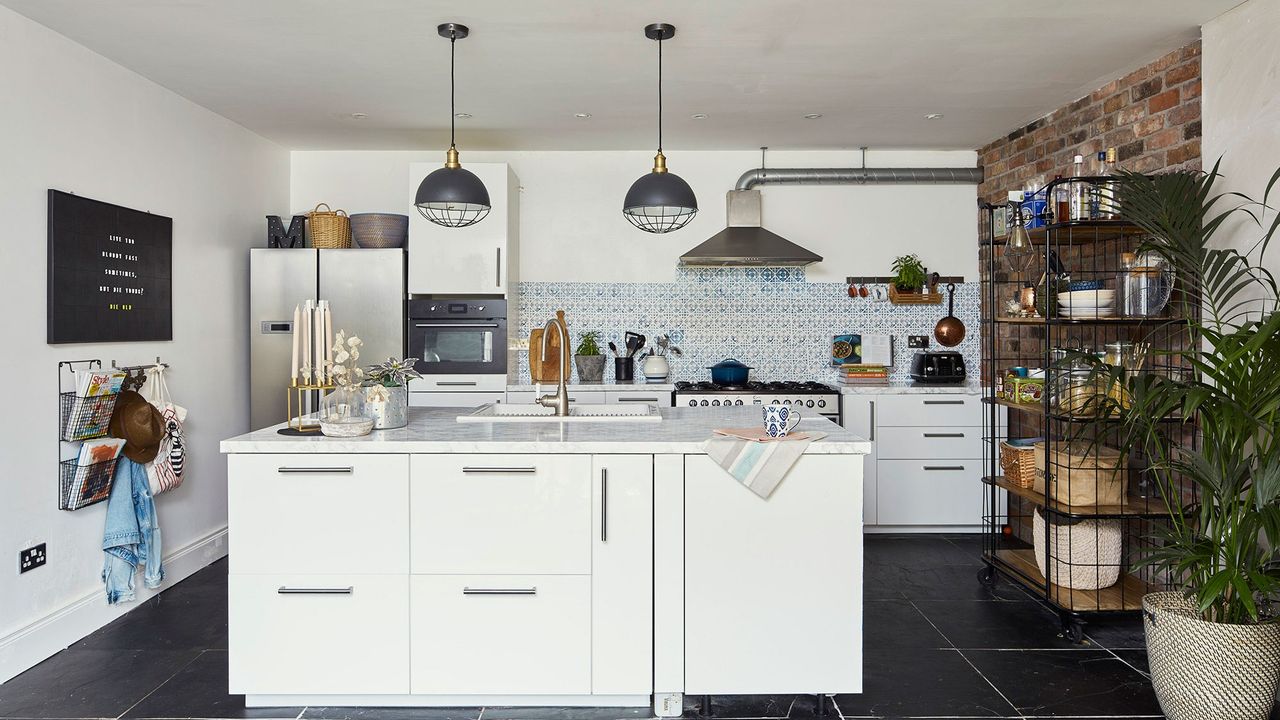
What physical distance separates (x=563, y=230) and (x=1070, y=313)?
325 centimetres

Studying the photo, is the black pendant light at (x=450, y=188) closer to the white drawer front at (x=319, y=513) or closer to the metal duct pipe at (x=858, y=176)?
the white drawer front at (x=319, y=513)

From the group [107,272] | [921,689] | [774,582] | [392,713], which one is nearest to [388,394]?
[392,713]

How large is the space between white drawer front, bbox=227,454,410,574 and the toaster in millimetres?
3779

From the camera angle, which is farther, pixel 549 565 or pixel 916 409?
pixel 916 409

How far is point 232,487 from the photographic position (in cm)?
257

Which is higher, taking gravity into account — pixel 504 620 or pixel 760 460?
pixel 760 460

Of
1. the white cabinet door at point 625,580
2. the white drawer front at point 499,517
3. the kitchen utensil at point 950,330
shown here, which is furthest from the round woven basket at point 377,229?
the kitchen utensil at point 950,330

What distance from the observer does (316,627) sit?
2584mm

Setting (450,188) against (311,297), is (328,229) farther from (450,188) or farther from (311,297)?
(450,188)

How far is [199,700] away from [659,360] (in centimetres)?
326

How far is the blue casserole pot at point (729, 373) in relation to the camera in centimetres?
525

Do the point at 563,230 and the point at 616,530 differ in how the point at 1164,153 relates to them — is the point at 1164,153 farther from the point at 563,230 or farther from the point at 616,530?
the point at 563,230

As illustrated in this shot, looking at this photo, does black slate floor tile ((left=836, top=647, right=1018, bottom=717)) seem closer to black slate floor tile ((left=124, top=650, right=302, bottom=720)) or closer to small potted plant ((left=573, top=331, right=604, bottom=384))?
black slate floor tile ((left=124, top=650, right=302, bottom=720))

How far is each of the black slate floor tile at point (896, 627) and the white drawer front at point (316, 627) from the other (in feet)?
6.11
